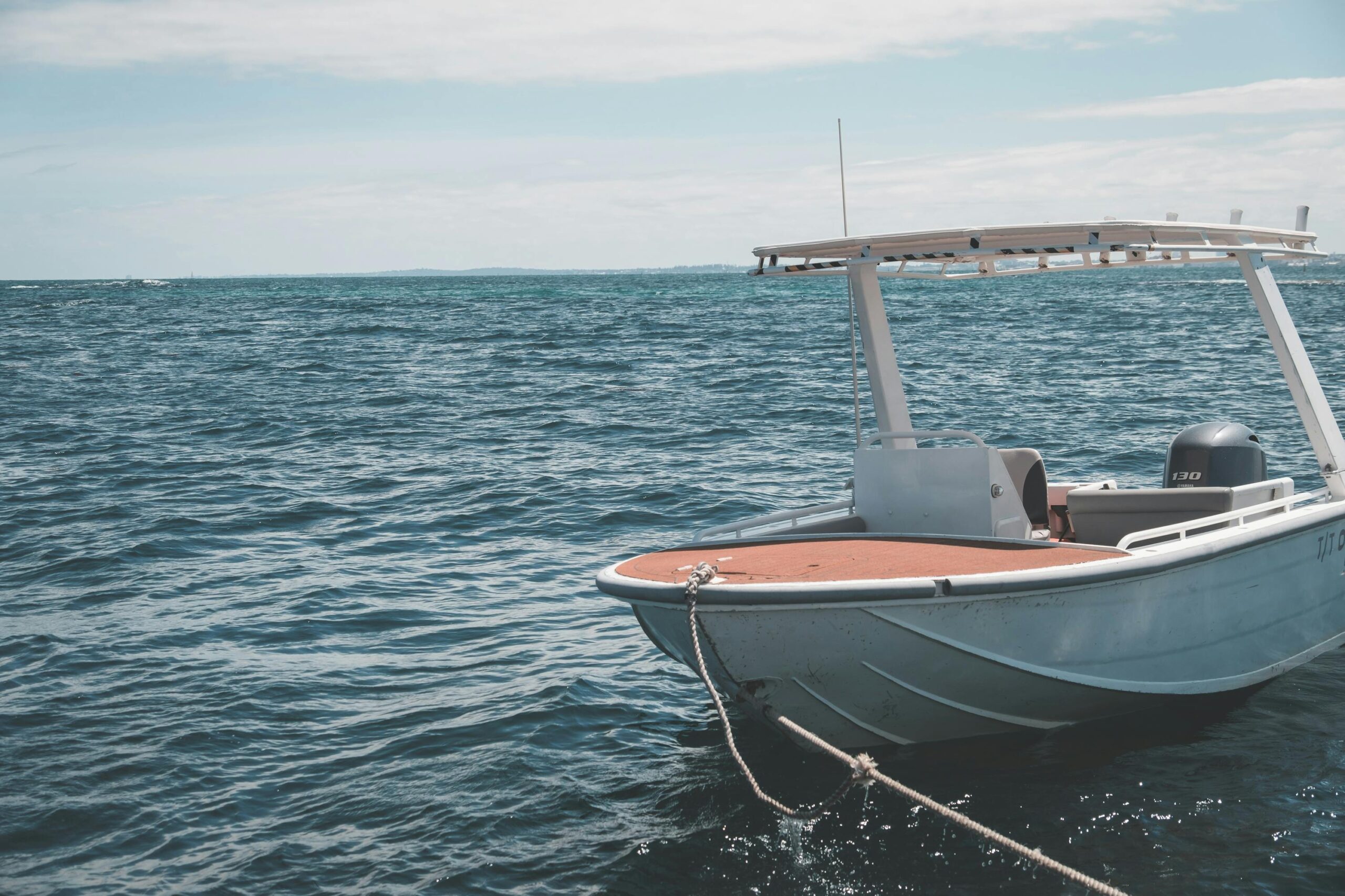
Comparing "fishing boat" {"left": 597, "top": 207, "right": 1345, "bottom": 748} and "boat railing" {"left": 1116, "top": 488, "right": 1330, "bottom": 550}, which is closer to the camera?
"fishing boat" {"left": 597, "top": 207, "right": 1345, "bottom": 748}

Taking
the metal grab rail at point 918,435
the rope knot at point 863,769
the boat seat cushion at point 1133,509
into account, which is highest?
the metal grab rail at point 918,435

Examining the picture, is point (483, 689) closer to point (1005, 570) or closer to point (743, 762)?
point (743, 762)

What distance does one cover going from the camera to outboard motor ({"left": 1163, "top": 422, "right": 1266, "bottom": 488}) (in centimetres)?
886

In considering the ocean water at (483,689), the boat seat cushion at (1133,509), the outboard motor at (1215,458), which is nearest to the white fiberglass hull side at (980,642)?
the ocean water at (483,689)

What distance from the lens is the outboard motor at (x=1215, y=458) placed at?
8859mm

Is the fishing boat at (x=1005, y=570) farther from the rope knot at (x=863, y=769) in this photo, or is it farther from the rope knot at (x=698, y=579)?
the rope knot at (x=863, y=769)

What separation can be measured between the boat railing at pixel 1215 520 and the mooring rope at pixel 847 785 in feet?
6.48

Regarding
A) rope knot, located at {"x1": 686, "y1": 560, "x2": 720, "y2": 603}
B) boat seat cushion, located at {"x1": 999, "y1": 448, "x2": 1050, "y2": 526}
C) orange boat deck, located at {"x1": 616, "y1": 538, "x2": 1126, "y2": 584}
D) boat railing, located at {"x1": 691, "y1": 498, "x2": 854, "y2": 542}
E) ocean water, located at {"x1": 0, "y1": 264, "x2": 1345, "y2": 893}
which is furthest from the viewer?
boat seat cushion, located at {"x1": 999, "y1": 448, "x2": 1050, "y2": 526}

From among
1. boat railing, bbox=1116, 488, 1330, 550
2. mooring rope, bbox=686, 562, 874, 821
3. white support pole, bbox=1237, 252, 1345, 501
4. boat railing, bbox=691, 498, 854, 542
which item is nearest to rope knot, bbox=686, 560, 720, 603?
mooring rope, bbox=686, 562, 874, 821

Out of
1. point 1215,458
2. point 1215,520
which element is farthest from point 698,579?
point 1215,458

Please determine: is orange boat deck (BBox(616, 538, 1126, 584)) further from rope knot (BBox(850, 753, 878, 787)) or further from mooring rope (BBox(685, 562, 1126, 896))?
rope knot (BBox(850, 753, 878, 787))

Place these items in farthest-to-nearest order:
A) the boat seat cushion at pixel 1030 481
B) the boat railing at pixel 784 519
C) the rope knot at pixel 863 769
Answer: the boat seat cushion at pixel 1030 481, the boat railing at pixel 784 519, the rope knot at pixel 863 769

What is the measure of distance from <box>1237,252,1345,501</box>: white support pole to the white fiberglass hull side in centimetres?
146

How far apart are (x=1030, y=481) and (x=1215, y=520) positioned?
1358 millimetres
